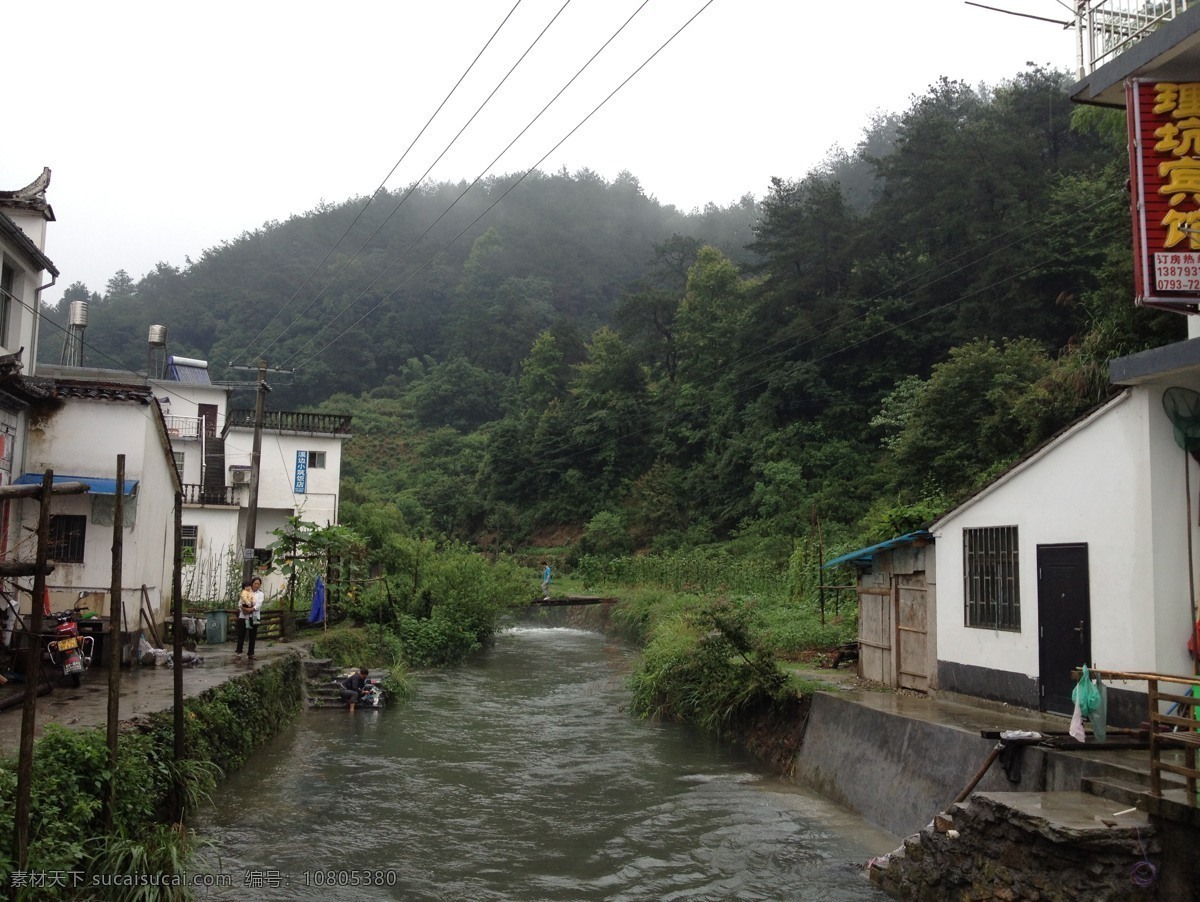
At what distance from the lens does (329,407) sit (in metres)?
72.6

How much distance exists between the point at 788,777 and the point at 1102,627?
533 cm

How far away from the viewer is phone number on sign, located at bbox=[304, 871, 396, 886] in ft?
29.9

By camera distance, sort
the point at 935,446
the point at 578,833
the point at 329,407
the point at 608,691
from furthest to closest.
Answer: the point at 329,407
the point at 935,446
the point at 608,691
the point at 578,833

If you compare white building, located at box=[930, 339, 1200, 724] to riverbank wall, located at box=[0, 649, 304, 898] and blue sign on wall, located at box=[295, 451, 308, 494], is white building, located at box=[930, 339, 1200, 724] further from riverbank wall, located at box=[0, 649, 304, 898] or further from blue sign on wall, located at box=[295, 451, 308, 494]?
blue sign on wall, located at box=[295, 451, 308, 494]

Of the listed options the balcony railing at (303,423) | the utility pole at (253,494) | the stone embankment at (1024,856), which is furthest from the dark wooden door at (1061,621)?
the balcony railing at (303,423)

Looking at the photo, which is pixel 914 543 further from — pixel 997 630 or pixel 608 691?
pixel 608 691

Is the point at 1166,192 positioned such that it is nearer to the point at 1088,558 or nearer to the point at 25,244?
the point at 1088,558

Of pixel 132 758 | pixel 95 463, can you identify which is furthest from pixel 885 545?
pixel 95 463

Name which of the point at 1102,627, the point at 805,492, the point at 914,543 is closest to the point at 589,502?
the point at 805,492

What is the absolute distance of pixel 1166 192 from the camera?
30.7 feet

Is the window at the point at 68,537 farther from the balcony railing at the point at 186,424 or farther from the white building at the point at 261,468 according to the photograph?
the balcony railing at the point at 186,424

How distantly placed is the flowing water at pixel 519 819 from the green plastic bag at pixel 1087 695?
2.74 metres

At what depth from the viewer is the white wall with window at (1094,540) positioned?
31.5 ft

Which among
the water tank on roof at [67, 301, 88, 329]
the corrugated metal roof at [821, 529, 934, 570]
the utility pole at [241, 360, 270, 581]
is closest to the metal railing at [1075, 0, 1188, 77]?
the corrugated metal roof at [821, 529, 934, 570]
